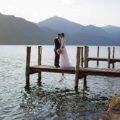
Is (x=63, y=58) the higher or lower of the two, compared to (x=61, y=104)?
higher

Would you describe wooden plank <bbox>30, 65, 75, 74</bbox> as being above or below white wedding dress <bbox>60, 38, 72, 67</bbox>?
below

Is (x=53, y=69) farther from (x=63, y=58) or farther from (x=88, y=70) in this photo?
(x=88, y=70)

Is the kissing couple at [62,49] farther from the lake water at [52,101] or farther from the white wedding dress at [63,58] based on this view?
the lake water at [52,101]

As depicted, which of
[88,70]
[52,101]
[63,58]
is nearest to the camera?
[52,101]

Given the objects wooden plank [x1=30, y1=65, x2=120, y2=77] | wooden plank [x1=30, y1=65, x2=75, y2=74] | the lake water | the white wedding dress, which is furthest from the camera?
the white wedding dress

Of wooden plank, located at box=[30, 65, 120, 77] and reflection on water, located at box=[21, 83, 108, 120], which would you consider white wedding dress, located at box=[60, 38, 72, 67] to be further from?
reflection on water, located at box=[21, 83, 108, 120]

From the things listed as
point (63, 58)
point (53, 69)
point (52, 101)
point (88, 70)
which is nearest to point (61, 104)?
point (52, 101)

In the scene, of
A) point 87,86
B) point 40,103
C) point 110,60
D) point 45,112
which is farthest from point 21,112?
point 110,60

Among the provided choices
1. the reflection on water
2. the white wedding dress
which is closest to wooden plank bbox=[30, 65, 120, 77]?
the white wedding dress

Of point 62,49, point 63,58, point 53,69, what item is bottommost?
point 53,69

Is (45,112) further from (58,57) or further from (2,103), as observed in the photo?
(58,57)

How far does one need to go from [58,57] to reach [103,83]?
279 inches

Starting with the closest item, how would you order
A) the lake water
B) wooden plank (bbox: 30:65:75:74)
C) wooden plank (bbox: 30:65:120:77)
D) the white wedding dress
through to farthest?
the lake water < wooden plank (bbox: 30:65:120:77) < wooden plank (bbox: 30:65:75:74) < the white wedding dress

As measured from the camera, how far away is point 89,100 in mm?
21922
